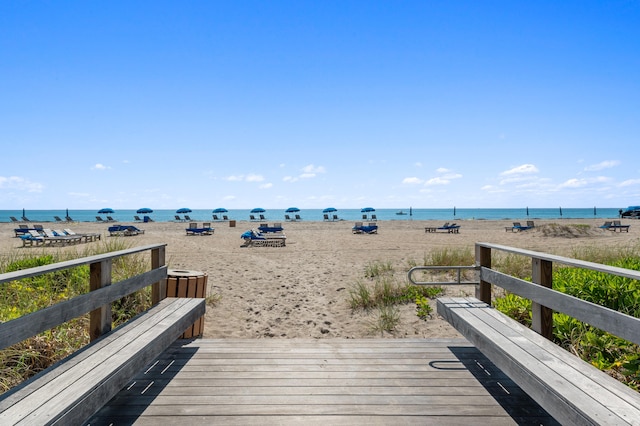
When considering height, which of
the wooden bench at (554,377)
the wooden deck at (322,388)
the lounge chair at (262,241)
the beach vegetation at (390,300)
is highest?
the wooden bench at (554,377)

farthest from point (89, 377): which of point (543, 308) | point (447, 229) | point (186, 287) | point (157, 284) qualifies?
point (447, 229)

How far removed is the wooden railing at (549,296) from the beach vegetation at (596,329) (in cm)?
70

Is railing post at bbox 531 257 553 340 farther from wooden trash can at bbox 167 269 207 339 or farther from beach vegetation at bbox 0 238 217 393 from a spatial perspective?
beach vegetation at bbox 0 238 217 393

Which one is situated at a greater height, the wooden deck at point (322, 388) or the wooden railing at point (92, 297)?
the wooden railing at point (92, 297)

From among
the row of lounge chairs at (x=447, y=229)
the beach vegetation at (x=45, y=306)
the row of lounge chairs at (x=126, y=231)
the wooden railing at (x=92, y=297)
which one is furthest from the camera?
the row of lounge chairs at (x=447, y=229)

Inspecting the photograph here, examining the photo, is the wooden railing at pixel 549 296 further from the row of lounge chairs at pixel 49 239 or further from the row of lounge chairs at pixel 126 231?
the row of lounge chairs at pixel 126 231

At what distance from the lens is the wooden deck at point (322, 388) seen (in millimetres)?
2562

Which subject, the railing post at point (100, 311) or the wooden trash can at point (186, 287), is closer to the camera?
the railing post at point (100, 311)

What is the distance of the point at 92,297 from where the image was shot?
3.01 metres

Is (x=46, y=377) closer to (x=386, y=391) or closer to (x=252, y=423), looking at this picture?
(x=252, y=423)

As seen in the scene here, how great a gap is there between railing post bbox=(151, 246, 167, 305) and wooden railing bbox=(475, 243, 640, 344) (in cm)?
363

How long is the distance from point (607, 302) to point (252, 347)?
4.30m

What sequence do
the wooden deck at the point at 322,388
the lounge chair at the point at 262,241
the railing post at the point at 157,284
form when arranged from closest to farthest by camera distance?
1. the wooden deck at the point at 322,388
2. the railing post at the point at 157,284
3. the lounge chair at the point at 262,241

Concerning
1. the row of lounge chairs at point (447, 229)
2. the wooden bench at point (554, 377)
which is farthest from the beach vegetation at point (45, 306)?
the row of lounge chairs at point (447, 229)
